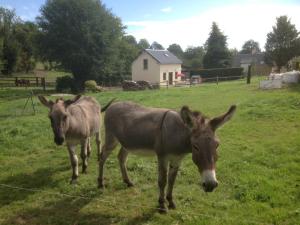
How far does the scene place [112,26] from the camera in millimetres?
41406

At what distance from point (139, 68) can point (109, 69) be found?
460 inches

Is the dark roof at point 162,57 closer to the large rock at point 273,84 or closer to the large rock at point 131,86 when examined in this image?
the large rock at point 131,86

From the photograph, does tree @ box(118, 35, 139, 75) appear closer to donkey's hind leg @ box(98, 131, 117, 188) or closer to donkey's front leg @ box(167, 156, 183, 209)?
donkey's hind leg @ box(98, 131, 117, 188)

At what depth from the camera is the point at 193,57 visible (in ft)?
314

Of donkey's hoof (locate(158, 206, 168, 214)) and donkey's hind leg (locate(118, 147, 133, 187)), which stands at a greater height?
donkey's hind leg (locate(118, 147, 133, 187))

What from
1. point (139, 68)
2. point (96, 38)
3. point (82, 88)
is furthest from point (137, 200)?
point (139, 68)

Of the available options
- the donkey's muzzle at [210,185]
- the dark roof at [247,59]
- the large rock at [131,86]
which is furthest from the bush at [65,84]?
the dark roof at [247,59]

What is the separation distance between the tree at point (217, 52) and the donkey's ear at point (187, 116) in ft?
187

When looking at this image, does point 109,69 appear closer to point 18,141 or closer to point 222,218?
point 18,141

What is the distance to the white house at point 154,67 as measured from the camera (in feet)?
168

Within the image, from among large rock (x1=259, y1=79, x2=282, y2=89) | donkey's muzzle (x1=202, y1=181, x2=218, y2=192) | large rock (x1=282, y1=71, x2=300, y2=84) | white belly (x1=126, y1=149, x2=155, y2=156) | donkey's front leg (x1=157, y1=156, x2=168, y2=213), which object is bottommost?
donkey's front leg (x1=157, y1=156, x2=168, y2=213)

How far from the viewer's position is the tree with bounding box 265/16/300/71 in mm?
46906

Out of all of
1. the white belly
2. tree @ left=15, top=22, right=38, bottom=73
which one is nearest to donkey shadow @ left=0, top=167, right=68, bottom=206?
the white belly

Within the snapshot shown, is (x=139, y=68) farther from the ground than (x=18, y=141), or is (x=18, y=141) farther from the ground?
(x=139, y=68)
